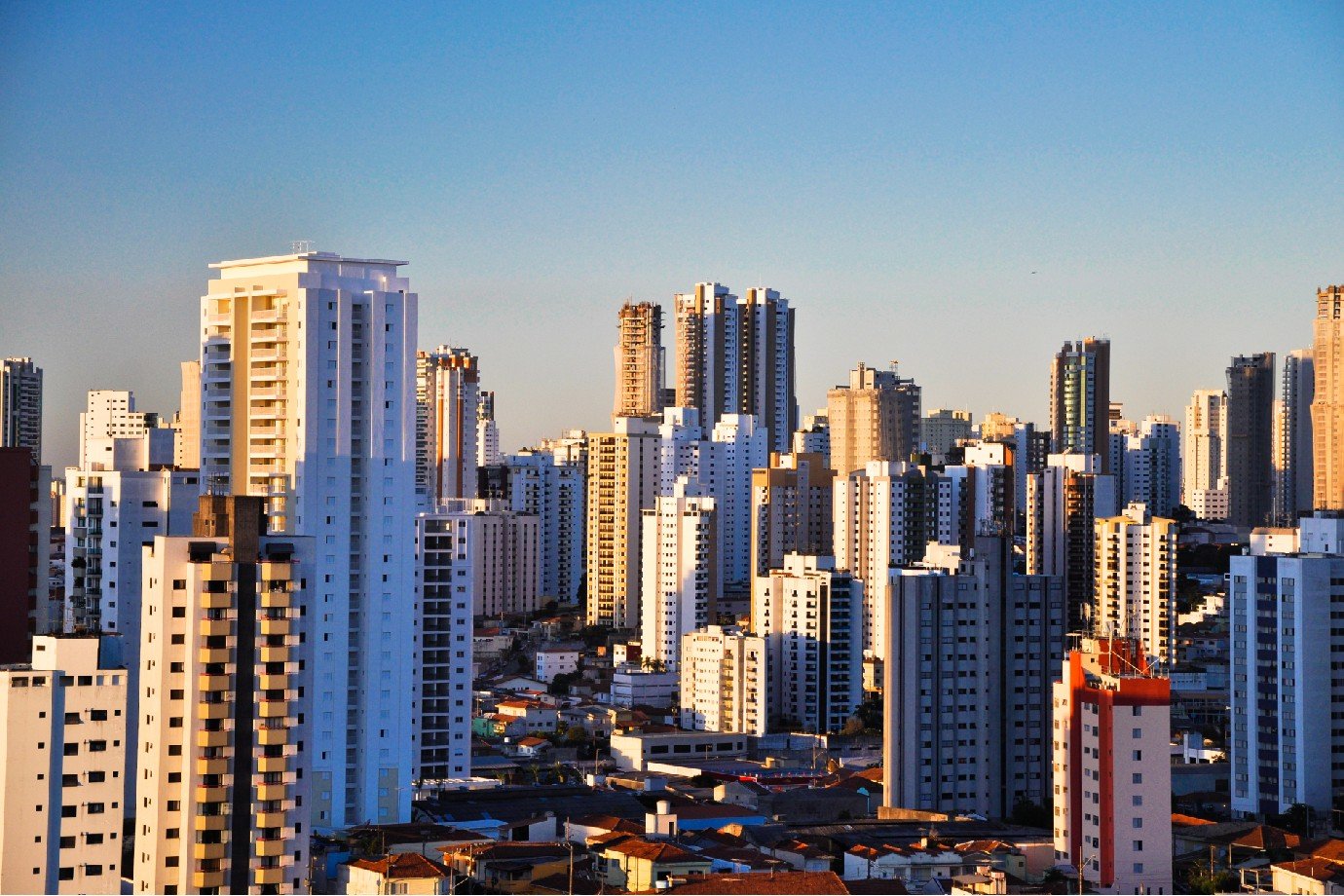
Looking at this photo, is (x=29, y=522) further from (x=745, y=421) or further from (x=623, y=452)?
(x=745, y=421)

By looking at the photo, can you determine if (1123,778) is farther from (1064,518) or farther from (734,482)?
(734,482)

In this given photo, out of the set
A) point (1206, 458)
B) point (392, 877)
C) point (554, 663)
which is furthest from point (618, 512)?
point (392, 877)

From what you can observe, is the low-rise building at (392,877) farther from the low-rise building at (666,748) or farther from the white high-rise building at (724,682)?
the white high-rise building at (724,682)

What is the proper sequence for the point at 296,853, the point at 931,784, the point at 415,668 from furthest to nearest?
1. the point at 415,668
2. the point at 931,784
3. the point at 296,853

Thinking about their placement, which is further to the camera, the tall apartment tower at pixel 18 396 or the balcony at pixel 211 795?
the tall apartment tower at pixel 18 396

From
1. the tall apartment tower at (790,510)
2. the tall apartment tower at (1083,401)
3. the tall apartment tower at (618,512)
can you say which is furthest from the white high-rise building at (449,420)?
the tall apartment tower at (1083,401)

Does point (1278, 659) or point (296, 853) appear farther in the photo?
point (1278, 659)

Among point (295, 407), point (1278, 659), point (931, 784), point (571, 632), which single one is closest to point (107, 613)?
point (295, 407)
